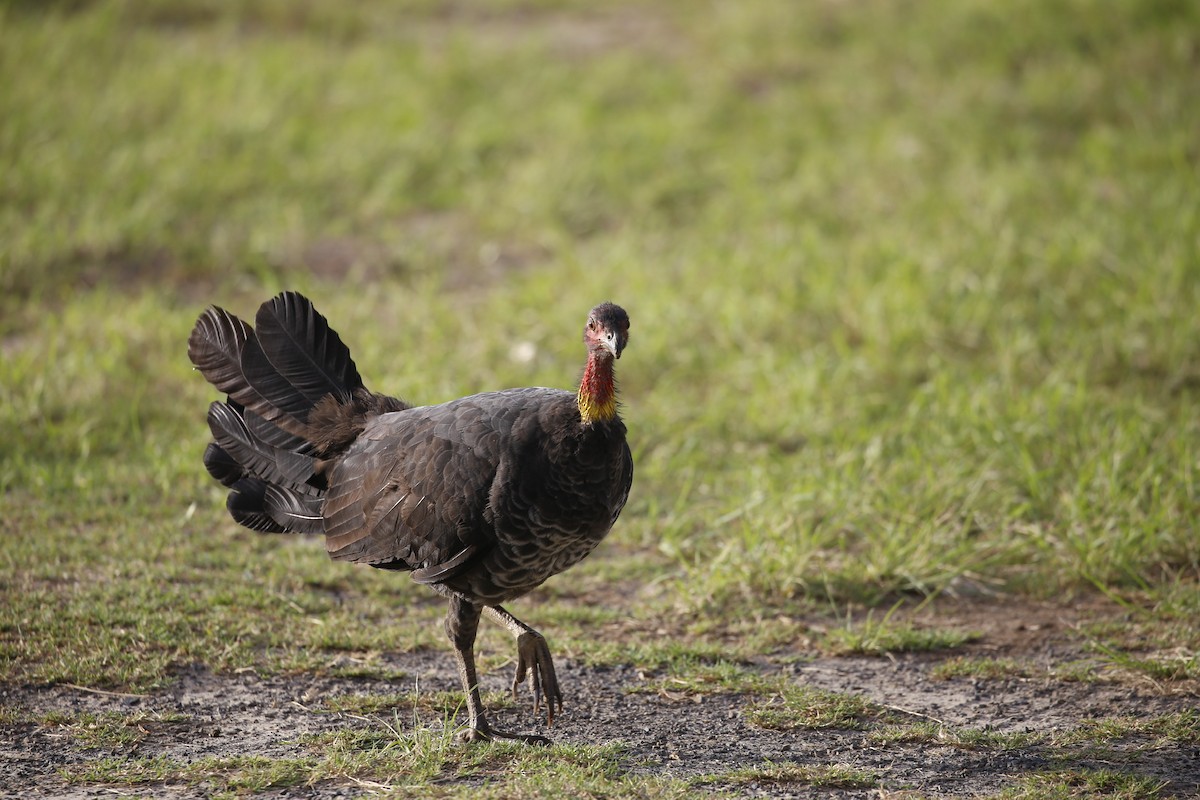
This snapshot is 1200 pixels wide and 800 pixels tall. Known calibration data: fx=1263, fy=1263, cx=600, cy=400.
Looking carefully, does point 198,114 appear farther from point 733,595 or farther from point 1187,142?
point 1187,142

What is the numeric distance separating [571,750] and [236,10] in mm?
8864

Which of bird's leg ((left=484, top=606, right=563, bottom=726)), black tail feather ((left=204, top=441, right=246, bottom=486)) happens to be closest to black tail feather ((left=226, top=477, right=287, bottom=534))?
black tail feather ((left=204, top=441, right=246, bottom=486))

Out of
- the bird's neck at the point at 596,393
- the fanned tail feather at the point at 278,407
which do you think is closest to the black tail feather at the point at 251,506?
the fanned tail feather at the point at 278,407

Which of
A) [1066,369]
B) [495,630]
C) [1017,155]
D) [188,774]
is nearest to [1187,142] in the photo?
[1017,155]

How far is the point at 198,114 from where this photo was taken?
889 cm

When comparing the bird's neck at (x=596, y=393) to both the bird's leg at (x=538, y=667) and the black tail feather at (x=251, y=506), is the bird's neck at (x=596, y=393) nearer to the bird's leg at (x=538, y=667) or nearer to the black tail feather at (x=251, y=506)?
the bird's leg at (x=538, y=667)

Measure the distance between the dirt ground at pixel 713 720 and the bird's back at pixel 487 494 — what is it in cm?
54

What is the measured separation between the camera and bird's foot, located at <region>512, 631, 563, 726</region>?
3.95 m

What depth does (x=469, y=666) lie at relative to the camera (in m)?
4.01

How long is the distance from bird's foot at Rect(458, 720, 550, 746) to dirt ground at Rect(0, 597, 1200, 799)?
10 cm

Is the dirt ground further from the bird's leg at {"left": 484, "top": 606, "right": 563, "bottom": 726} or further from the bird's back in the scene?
the bird's back

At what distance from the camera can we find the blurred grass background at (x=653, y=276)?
504 centimetres

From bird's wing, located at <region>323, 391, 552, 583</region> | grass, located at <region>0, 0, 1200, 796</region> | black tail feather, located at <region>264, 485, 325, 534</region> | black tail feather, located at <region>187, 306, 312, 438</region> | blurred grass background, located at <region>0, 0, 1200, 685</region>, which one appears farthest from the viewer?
blurred grass background, located at <region>0, 0, 1200, 685</region>

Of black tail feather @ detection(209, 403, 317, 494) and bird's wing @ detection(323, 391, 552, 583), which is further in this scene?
black tail feather @ detection(209, 403, 317, 494)
